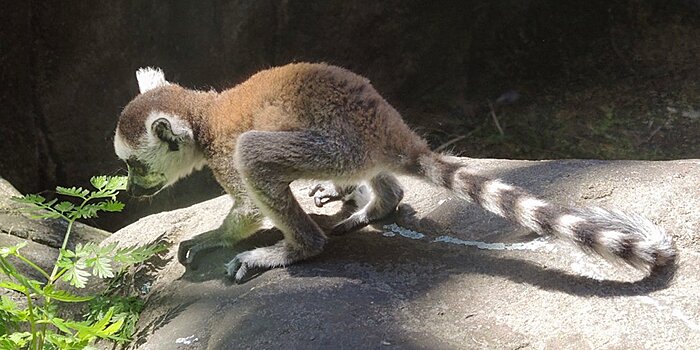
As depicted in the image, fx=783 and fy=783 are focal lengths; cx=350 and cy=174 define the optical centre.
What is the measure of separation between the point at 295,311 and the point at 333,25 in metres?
4.14

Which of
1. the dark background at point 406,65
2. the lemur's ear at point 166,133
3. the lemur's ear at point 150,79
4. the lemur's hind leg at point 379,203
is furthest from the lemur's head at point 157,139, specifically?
the dark background at point 406,65

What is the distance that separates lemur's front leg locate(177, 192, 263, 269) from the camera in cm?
399

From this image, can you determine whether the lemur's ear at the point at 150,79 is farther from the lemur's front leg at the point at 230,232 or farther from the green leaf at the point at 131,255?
the green leaf at the point at 131,255

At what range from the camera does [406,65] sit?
7.18m

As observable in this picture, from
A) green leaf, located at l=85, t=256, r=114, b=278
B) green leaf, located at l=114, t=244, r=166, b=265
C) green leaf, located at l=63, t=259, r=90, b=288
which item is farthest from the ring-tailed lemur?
green leaf, located at l=63, t=259, r=90, b=288

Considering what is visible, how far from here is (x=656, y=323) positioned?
9.94 feet

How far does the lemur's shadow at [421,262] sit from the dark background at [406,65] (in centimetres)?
270

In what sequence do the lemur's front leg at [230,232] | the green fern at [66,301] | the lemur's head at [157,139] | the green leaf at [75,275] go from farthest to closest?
the lemur's head at [157,139] → the lemur's front leg at [230,232] → the green leaf at [75,275] → the green fern at [66,301]

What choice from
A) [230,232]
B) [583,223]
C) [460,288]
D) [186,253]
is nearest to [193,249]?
[186,253]

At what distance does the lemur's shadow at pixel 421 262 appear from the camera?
3312 millimetres

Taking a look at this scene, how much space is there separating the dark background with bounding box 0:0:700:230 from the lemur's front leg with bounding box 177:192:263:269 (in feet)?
A: 8.60

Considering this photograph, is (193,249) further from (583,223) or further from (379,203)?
(583,223)

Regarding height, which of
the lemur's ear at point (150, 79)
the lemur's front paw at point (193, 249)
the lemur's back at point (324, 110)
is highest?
the lemur's ear at point (150, 79)

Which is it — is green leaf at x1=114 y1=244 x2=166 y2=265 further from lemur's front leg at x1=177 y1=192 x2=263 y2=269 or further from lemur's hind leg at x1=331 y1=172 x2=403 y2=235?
lemur's hind leg at x1=331 y1=172 x2=403 y2=235
